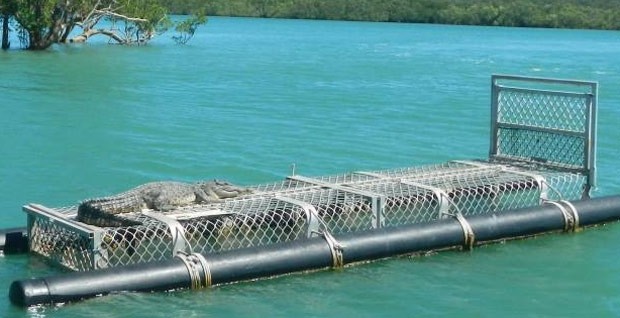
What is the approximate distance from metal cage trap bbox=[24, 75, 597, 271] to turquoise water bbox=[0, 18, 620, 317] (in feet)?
2.02

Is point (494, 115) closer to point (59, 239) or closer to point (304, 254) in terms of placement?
point (304, 254)

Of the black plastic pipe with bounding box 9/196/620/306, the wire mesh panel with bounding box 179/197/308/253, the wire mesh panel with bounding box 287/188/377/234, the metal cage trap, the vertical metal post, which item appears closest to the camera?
the black plastic pipe with bounding box 9/196/620/306

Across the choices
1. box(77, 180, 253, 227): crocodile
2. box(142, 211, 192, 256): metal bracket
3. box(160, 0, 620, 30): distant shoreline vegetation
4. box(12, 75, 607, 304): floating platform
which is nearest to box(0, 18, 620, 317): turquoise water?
box(12, 75, 607, 304): floating platform

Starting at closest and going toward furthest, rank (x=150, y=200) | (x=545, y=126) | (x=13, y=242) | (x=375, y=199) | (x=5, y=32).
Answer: (x=150, y=200)
(x=13, y=242)
(x=375, y=199)
(x=545, y=126)
(x=5, y=32)

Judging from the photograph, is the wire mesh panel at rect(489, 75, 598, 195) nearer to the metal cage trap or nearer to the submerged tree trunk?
the metal cage trap

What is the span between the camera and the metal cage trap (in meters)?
11.2

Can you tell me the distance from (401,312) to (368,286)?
0.65 meters

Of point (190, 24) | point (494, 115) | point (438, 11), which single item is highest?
point (494, 115)

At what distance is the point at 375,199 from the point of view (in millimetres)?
12367

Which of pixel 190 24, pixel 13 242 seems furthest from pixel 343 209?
pixel 190 24

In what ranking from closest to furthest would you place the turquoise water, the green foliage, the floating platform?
1. the turquoise water
2. the floating platform
3. the green foliage

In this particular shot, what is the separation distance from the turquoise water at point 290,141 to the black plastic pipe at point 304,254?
0.41 feet

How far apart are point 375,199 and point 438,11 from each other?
4228 inches

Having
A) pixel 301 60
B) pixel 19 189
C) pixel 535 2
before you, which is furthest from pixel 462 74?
pixel 535 2
